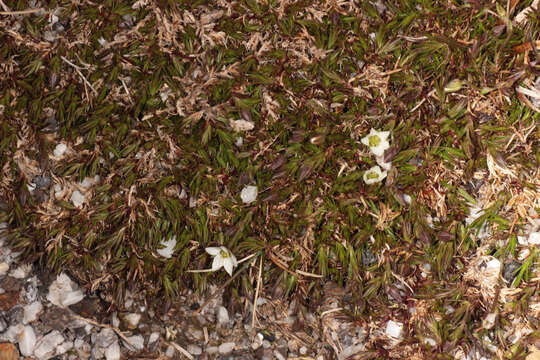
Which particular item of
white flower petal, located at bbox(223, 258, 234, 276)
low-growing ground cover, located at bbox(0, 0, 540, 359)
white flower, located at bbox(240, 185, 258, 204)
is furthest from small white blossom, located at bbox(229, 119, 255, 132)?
white flower petal, located at bbox(223, 258, 234, 276)

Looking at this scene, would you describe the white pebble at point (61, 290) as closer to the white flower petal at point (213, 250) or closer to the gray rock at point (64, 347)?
the gray rock at point (64, 347)

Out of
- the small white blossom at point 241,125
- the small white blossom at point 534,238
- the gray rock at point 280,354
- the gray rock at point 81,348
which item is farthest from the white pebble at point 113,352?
the small white blossom at point 534,238

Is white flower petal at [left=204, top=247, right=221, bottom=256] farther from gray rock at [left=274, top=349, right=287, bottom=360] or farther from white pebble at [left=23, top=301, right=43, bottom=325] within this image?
white pebble at [left=23, top=301, right=43, bottom=325]

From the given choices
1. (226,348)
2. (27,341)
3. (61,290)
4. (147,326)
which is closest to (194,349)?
(226,348)

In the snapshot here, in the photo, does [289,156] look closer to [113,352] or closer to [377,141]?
[377,141]

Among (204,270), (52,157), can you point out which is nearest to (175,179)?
(204,270)
